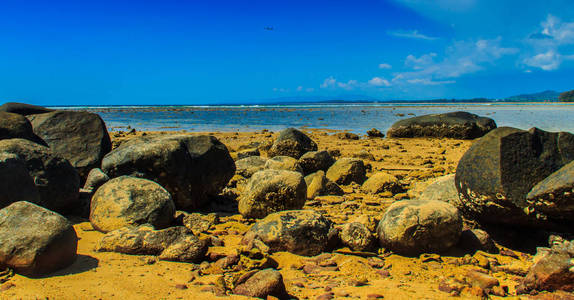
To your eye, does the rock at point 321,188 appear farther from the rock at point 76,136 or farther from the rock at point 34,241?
the rock at point 34,241

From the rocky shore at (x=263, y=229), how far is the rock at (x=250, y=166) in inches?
68.2

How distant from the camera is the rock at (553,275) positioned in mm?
3330

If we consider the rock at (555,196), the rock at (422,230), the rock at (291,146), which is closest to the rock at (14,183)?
the rock at (422,230)

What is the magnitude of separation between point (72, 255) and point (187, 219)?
1.92 m

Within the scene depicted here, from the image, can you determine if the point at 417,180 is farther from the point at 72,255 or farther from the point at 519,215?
the point at 72,255

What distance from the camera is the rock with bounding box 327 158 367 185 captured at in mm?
8311

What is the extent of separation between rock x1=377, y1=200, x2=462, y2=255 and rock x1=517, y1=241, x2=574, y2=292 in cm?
98

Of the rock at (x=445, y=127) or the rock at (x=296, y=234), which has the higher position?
the rock at (x=445, y=127)

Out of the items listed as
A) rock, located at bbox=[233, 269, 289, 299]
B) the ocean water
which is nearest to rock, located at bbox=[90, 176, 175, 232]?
rock, located at bbox=[233, 269, 289, 299]

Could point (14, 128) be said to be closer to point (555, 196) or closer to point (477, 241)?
point (477, 241)

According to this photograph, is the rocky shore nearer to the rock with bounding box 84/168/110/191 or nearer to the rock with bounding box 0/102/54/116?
the rock with bounding box 84/168/110/191

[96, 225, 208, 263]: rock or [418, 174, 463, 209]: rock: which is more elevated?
[418, 174, 463, 209]: rock

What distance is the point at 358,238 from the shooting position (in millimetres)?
4582

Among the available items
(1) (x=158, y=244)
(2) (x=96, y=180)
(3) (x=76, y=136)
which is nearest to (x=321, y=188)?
(1) (x=158, y=244)
